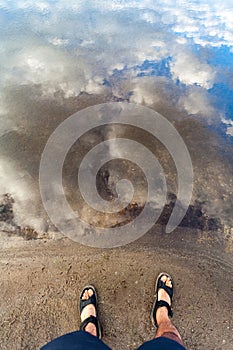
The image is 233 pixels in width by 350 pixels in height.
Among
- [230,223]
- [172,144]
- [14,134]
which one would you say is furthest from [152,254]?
[14,134]

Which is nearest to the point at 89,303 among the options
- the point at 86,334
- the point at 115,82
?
the point at 86,334

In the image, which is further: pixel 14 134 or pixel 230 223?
pixel 14 134

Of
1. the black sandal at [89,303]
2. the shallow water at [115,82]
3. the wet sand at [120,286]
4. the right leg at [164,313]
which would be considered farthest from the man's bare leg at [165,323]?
the shallow water at [115,82]

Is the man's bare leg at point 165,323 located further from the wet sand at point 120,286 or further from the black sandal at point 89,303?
the black sandal at point 89,303

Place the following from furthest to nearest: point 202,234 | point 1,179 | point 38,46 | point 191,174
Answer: point 38,46
point 191,174
point 1,179
point 202,234

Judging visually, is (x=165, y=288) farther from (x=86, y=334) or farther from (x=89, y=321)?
(x=86, y=334)

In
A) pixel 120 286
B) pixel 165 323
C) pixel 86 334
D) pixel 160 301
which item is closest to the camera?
pixel 86 334

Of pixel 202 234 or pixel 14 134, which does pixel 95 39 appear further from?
pixel 202 234

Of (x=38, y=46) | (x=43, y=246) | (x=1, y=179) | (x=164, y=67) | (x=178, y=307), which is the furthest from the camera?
(x=38, y=46)
